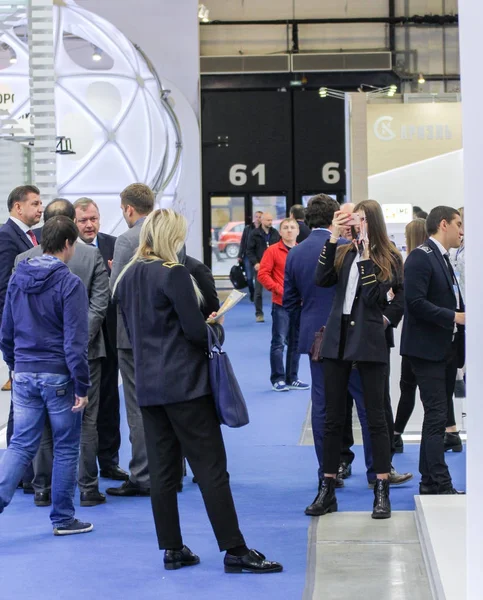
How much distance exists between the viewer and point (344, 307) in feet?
16.1

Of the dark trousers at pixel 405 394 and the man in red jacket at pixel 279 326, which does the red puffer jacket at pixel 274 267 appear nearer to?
→ the man in red jacket at pixel 279 326

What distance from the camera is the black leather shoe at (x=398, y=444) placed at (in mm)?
6430

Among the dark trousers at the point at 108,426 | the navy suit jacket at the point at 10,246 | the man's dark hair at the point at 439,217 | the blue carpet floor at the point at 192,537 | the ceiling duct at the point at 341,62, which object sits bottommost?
the blue carpet floor at the point at 192,537

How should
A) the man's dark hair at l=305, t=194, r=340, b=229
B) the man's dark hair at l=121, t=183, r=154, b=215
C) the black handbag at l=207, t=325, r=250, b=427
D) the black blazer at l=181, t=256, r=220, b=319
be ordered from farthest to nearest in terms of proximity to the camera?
the man's dark hair at l=305, t=194, r=340, b=229, the man's dark hair at l=121, t=183, r=154, b=215, the black blazer at l=181, t=256, r=220, b=319, the black handbag at l=207, t=325, r=250, b=427

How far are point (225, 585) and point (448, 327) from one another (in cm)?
175

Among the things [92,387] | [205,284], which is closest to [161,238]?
[205,284]

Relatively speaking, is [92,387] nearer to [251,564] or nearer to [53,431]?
[53,431]

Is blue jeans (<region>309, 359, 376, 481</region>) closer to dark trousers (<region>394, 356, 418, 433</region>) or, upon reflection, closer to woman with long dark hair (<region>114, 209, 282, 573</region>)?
dark trousers (<region>394, 356, 418, 433</region>)

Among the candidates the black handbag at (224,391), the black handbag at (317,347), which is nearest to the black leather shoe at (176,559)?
the black handbag at (224,391)

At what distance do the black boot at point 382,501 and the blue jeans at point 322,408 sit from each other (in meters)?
0.41

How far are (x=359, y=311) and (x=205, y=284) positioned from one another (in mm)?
773

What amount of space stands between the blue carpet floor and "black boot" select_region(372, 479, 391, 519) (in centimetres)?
26

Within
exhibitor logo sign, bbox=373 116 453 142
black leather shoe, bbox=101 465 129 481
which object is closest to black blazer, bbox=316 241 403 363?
black leather shoe, bbox=101 465 129 481

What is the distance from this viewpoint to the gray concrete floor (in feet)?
13.0
